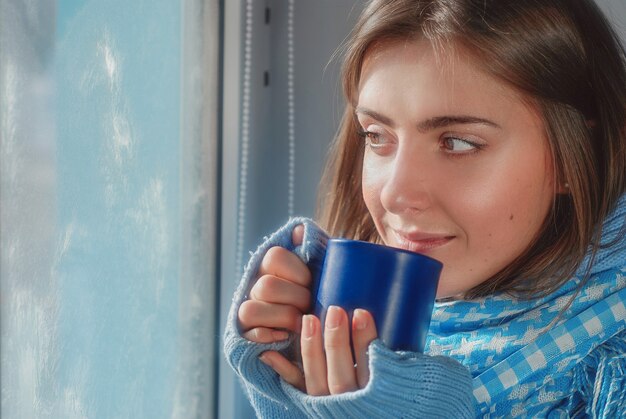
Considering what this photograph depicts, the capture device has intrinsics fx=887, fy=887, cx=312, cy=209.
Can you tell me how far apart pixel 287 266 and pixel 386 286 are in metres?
0.16

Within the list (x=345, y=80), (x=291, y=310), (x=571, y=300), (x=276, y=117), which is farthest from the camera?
(x=276, y=117)

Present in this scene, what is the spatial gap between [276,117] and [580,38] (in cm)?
56

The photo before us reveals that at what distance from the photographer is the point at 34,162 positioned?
2.98ft

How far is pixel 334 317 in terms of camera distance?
0.78 m

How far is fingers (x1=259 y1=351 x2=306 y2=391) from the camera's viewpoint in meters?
0.88

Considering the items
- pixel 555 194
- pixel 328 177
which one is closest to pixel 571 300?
pixel 555 194

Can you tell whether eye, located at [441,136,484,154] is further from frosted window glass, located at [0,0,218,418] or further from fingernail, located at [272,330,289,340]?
frosted window glass, located at [0,0,218,418]

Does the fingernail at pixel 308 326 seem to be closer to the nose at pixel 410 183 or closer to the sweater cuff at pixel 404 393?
the sweater cuff at pixel 404 393

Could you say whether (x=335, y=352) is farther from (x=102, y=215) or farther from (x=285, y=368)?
(x=102, y=215)

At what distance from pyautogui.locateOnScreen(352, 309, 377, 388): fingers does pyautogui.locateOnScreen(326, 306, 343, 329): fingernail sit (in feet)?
0.04

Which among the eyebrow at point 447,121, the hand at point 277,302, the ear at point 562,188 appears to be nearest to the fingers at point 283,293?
the hand at point 277,302

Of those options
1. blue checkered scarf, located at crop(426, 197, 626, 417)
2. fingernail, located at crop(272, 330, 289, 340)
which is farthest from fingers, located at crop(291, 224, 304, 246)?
blue checkered scarf, located at crop(426, 197, 626, 417)

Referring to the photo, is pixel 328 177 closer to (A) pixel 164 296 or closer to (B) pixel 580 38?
(A) pixel 164 296

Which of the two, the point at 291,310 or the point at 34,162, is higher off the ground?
the point at 34,162
